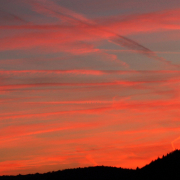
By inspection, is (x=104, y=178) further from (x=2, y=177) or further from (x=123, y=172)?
(x=2, y=177)

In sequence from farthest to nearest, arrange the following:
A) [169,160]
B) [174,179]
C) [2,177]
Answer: [2,177]
[169,160]
[174,179]

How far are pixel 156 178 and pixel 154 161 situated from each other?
6390 mm

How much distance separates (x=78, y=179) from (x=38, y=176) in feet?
25.4

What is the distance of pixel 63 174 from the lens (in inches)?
2280

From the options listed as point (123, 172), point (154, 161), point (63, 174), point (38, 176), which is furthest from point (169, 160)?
point (38, 176)

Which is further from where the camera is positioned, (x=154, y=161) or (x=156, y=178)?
(x=154, y=161)

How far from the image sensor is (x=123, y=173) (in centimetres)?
5700

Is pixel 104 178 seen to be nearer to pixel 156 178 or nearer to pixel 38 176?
pixel 156 178

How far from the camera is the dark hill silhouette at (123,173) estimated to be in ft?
179

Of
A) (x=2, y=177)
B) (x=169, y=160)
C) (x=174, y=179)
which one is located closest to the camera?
(x=174, y=179)

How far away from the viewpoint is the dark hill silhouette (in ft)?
179

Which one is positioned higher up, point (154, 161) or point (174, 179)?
point (154, 161)

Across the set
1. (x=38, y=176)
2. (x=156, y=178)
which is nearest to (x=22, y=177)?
(x=38, y=176)

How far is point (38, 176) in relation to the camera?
58.9 m
